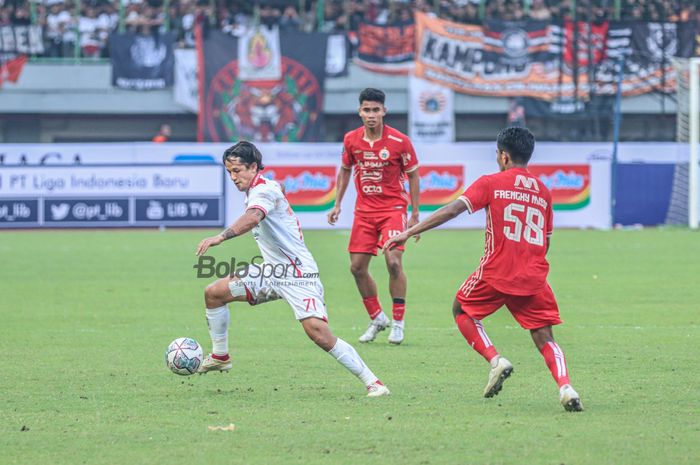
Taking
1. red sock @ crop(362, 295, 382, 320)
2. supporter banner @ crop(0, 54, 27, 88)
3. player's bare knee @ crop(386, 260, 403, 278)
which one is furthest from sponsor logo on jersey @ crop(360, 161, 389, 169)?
supporter banner @ crop(0, 54, 27, 88)

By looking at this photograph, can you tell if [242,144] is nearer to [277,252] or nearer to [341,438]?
[277,252]

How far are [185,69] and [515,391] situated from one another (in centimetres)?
2943

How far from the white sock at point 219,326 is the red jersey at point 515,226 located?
214 centimetres

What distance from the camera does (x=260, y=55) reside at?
1419 inches

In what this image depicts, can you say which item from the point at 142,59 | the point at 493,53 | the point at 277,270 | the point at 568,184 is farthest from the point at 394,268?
the point at 142,59

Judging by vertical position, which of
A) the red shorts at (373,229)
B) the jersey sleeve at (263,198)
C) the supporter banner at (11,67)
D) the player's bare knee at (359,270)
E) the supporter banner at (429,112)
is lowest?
the supporter banner at (429,112)

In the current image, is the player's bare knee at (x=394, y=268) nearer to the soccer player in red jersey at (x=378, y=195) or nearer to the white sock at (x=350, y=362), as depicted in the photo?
the soccer player in red jersey at (x=378, y=195)

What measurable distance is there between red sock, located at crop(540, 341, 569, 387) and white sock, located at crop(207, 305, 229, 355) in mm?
2432

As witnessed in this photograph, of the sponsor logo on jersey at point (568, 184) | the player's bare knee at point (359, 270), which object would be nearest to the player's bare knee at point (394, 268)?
the player's bare knee at point (359, 270)

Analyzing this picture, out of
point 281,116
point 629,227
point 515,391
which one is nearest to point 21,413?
point 515,391

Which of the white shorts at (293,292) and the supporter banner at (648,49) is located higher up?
the white shorts at (293,292)

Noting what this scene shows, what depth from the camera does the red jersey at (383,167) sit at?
11.8 m

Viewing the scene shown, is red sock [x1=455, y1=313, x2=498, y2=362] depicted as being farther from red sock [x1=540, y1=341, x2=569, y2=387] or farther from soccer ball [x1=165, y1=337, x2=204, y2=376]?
A: soccer ball [x1=165, y1=337, x2=204, y2=376]

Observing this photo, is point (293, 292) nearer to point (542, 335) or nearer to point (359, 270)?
point (542, 335)
